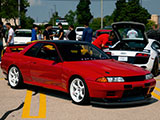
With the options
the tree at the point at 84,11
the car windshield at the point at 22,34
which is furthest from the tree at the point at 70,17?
the car windshield at the point at 22,34

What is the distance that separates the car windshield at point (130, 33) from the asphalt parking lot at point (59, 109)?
13.4 feet

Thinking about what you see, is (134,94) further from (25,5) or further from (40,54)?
(25,5)

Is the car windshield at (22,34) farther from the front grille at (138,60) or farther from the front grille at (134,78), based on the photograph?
the front grille at (134,78)

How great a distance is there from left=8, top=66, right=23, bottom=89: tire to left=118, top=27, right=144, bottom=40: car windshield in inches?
178

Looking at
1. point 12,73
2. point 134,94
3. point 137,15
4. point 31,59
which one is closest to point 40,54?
point 31,59

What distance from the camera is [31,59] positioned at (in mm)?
8227

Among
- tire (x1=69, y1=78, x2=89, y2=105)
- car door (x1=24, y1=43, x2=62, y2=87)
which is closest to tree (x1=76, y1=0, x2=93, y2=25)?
car door (x1=24, y1=43, x2=62, y2=87)

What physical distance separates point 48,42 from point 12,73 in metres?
1.38

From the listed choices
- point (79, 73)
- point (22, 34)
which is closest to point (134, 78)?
point (79, 73)

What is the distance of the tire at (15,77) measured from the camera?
28.0 feet

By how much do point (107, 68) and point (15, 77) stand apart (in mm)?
2901

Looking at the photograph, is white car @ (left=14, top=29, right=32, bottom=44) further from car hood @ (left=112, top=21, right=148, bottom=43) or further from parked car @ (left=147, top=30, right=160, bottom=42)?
car hood @ (left=112, top=21, right=148, bottom=43)

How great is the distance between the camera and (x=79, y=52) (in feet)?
25.5

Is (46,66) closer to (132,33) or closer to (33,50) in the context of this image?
(33,50)
